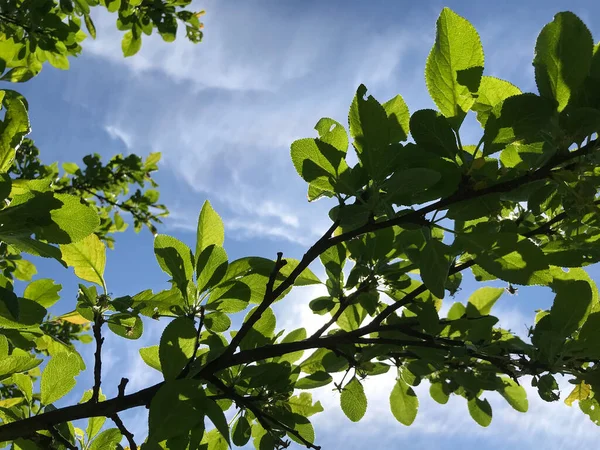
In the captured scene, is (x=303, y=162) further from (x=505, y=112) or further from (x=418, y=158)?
(x=505, y=112)

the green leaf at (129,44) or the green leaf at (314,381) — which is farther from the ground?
the green leaf at (129,44)

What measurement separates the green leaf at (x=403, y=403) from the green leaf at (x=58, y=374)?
1.01 m

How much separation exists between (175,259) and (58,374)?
1.71 feet

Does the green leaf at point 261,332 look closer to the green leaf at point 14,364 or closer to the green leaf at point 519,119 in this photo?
the green leaf at point 14,364

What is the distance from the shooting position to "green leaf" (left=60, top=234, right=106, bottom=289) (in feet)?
4.54

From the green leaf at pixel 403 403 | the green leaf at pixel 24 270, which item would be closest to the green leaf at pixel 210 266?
the green leaf at pixel 403 403

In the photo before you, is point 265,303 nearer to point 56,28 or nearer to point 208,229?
point 208,229

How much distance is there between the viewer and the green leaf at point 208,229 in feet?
4.48

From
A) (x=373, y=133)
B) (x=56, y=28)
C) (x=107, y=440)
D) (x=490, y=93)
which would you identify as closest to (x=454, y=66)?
(x=490, y=93)

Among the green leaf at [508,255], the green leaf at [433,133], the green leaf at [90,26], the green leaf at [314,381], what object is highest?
the green leaf at [90,26]

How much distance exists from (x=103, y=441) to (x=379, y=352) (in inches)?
36.8

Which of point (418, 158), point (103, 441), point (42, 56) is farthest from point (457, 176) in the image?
point (42, 56)

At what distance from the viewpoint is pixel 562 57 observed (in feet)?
3.21

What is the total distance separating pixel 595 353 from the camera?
1.19 meters
